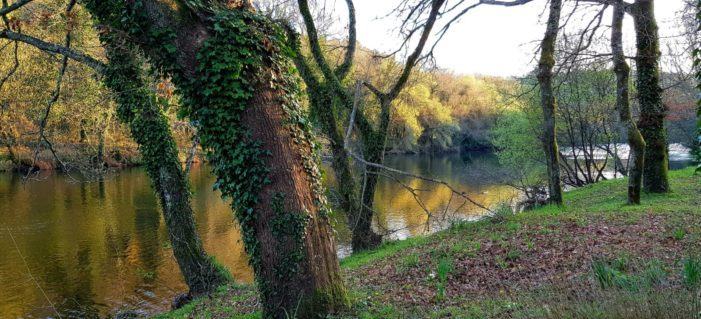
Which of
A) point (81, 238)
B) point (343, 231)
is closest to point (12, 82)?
point (81, 238)

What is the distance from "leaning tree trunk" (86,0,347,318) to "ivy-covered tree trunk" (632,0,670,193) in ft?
33.5

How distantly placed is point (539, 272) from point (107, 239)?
16658 millimetres

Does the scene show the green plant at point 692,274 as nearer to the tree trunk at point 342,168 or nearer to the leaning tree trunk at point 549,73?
the leaning tree trunk at point 549,73

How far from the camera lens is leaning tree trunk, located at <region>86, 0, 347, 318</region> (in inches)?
197

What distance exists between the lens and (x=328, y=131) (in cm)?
1231

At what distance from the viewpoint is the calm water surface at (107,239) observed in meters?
12.8

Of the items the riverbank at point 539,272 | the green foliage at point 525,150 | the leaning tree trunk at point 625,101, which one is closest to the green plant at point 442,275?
the riverbank at point 539,272

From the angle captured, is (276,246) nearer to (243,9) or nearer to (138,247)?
(243,9)

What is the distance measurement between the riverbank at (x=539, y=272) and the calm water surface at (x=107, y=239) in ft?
3.96

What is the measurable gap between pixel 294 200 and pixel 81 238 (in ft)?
53.4

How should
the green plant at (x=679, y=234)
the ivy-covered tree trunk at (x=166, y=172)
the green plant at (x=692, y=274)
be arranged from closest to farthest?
the green plant at (x=692, y=274) < the green plant at (x=679, y=234) < the ivy-covered tree trunk at (x=166, y=172)

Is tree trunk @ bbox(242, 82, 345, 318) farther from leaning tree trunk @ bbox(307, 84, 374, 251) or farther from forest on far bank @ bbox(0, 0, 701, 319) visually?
leaning tree trunk @ bbox(307, 84, 374, 251)

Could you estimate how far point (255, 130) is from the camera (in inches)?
202

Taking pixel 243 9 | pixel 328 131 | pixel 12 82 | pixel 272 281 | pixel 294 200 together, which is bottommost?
pixel 272 281
